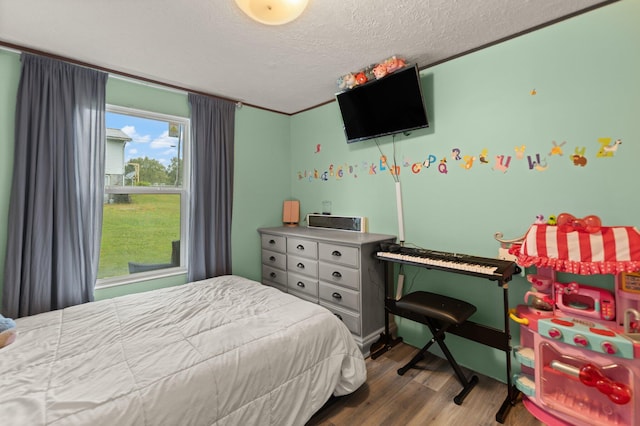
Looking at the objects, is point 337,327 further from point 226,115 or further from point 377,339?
point 226,115

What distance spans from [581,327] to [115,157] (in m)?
3.65

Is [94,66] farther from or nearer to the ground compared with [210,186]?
farther from the ground

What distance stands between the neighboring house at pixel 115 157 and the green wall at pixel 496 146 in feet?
1.03

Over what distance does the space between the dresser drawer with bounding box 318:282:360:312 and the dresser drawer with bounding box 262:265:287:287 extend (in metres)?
0.58

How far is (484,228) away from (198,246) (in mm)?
2625

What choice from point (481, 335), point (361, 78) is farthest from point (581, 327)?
point (361, 78)

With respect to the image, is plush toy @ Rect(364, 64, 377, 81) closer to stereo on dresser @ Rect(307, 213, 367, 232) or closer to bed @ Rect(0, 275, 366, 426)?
stereo on dresser @ Rect(307, 213, 367, 232)

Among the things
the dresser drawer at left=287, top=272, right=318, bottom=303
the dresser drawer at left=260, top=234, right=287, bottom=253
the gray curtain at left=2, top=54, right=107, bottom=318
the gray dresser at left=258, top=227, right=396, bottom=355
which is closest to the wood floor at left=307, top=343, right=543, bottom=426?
the gray dresser at left=258, top=227, right=396, bottom=355

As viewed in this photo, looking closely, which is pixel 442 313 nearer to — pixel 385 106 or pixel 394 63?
pixel 385 106

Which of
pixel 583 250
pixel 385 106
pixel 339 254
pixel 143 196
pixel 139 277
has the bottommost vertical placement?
pixel 139 277

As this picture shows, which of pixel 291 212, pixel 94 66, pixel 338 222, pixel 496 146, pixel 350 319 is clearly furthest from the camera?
pixel 291 212

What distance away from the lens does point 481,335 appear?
209 centimetres

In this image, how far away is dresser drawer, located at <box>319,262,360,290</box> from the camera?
7.88 feet

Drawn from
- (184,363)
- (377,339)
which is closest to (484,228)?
(377,339)
